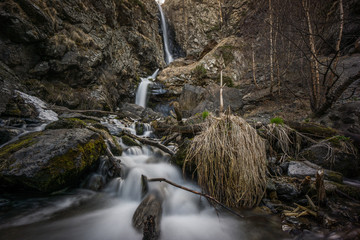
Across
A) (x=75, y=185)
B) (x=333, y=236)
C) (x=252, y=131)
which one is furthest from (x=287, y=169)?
(x=75, y=185)

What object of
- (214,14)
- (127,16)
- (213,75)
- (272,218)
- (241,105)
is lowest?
(272,218)

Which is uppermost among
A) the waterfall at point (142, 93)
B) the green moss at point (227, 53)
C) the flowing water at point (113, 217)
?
the green moss at point (227, 53)

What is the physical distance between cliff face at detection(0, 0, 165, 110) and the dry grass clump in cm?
868

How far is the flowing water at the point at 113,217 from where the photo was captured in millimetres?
1988

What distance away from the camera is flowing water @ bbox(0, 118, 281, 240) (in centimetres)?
199

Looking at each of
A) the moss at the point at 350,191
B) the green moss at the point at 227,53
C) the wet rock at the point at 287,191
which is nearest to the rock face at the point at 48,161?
the wet rock at the point at 287,191

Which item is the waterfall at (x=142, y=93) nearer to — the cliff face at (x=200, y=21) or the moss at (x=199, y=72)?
the moss at (x=199, y=72)

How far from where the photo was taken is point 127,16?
1623 centimetres

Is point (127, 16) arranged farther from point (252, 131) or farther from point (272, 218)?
point (272, 218)

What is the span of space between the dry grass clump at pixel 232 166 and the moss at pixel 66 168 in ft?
7.34

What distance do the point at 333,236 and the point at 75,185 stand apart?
13.5 ft

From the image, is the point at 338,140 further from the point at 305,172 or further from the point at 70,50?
the point at 70,50

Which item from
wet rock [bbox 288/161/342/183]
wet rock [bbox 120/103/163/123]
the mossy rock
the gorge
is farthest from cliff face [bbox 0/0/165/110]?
the mossy rock

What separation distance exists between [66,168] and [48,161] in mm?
294
